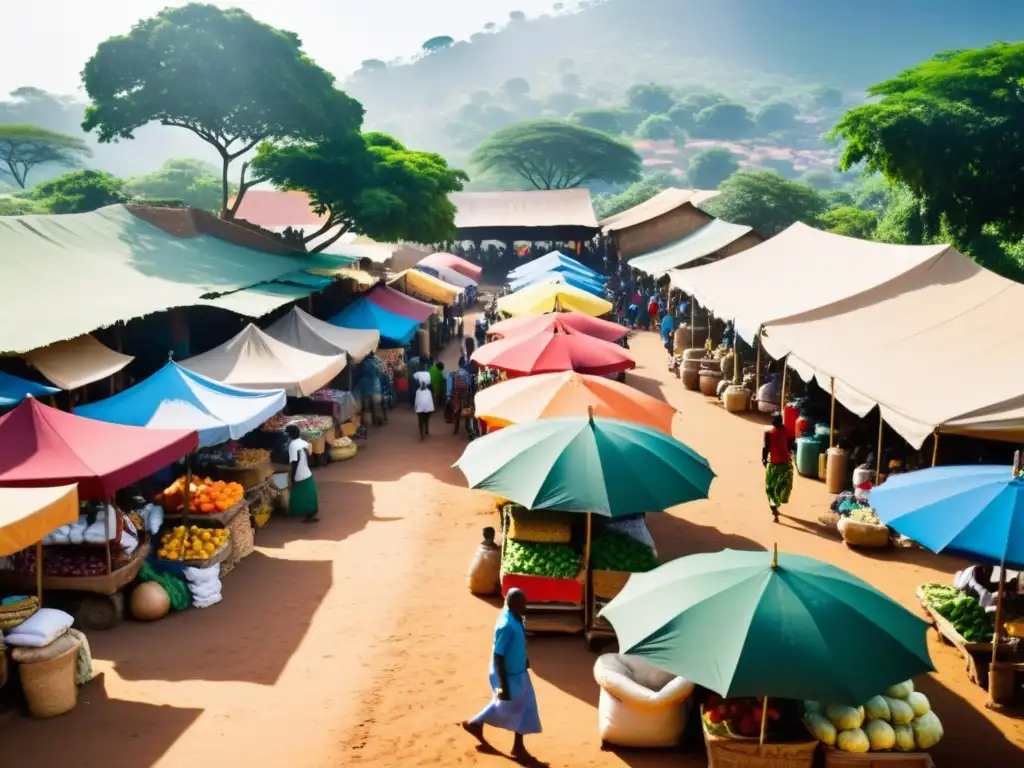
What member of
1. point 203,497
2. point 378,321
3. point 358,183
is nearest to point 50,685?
point 203,497

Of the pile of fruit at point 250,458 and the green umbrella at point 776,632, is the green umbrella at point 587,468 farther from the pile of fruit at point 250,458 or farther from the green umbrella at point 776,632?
the pile of fruit at point 250,458

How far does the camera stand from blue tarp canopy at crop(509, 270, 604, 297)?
24531 mm

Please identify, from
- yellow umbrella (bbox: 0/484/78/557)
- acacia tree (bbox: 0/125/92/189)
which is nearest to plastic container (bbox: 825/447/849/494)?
yellow umbrella (bbox: 0/484/78/557)

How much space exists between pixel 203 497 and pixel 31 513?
3163 mm

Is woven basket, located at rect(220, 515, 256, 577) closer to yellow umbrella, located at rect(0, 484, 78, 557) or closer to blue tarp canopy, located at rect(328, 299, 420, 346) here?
yellow umbrella, located at rect(0, 484, 78, 557)

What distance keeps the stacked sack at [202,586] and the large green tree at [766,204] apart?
38834mm

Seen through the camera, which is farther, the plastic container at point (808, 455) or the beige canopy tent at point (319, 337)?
the beige canopy tent at point (319, 337)

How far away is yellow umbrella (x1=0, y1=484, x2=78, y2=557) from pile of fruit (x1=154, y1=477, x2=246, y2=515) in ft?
7.92

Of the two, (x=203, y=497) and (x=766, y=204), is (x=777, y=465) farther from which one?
(x=766, y=204)

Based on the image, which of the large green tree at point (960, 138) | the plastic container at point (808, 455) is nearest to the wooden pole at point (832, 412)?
the plastic container at point (808, 455)

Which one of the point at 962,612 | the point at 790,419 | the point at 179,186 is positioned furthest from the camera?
the point at 179,186

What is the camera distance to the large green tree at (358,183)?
25.6 metres

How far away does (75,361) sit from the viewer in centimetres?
1230

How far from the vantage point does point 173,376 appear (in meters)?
10.9
